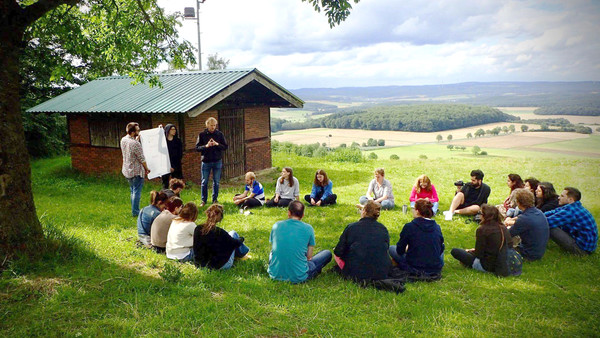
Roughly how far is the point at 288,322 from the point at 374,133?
27.8 m

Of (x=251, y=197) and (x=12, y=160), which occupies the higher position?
(x=12, y=160)

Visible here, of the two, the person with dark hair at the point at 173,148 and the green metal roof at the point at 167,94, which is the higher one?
the green metal roof at the point at 167,94

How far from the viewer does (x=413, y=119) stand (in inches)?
1179

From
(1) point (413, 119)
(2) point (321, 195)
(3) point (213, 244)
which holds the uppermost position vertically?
(1) point (413, 119)

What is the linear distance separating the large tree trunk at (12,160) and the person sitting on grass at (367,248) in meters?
4.34

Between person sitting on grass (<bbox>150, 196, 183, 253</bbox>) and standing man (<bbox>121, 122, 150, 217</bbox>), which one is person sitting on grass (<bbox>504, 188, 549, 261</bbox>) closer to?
person sitting on grass (<bbox>150, 196, 183, 253</bbox>)

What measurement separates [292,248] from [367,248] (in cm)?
95

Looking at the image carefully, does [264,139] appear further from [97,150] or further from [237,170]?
[97,150]

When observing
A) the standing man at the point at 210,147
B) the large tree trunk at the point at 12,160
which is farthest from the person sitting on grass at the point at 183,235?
the standing man at the point at 210,147

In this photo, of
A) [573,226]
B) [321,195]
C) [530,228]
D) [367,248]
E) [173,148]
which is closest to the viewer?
[367,248]

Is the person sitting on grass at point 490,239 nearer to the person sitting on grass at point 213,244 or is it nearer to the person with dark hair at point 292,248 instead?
the person with dark hair at point 292,248

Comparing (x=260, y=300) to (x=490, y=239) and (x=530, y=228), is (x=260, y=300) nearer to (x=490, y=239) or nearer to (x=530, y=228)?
(x=490, y=239)

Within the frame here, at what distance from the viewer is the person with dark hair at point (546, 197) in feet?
23.2

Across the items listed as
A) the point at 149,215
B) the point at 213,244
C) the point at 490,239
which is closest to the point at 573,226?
the point at 490,239
